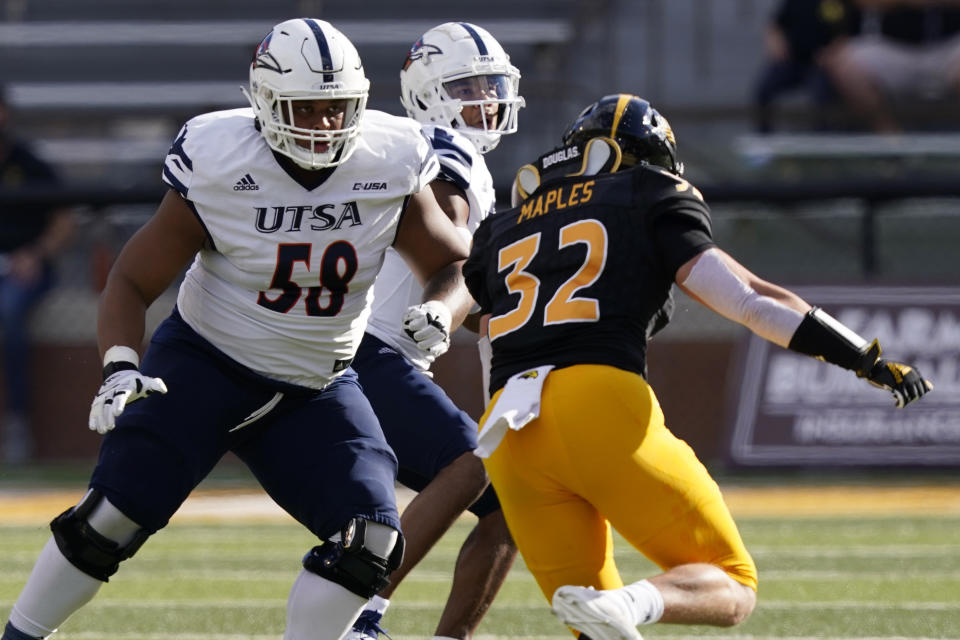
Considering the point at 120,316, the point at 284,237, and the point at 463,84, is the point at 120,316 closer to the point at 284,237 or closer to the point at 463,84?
the point at 284,237

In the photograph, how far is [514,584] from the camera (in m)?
5.98

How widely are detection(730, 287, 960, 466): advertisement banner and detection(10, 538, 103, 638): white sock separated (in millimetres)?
6280

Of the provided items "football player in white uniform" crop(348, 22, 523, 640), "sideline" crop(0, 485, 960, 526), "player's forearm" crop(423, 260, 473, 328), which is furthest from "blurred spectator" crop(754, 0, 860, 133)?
"player's forearm" crop(423, 260, 473, 328)

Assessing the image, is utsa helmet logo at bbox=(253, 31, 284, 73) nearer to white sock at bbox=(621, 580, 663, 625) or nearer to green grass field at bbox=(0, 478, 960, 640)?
white sock at bbox=(621, 580, 663, 625)

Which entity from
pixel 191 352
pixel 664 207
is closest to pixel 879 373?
pixel 664 207

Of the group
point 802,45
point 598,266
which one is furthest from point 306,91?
point 802,45

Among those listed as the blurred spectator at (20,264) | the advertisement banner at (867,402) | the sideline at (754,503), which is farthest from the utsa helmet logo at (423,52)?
the blurred spectator at (20,264)

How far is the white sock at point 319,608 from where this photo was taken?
3.51 metres

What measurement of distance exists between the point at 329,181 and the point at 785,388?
604 cm

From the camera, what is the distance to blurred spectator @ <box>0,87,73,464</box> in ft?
33.4

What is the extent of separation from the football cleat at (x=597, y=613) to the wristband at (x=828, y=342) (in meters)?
0.67

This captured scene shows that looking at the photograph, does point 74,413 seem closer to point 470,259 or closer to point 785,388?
point 785,388

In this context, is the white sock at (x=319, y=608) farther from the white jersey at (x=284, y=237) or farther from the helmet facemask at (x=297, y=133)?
the helmet facemask at (x=297, y=133)

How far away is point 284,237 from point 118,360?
19.0 inches
